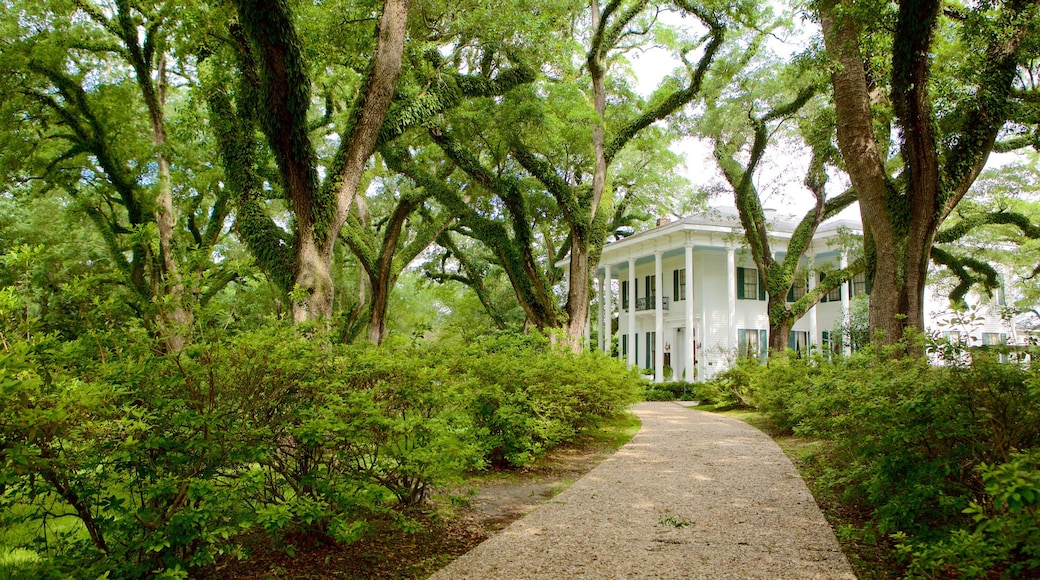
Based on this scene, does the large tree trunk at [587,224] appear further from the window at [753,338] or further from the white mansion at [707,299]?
the window at [753,338]

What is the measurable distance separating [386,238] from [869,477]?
633 inches

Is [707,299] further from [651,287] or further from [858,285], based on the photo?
[858,285]

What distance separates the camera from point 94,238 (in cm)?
2720

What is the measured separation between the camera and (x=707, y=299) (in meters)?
24.6

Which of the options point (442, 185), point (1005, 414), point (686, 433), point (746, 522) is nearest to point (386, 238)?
point (442, 185)

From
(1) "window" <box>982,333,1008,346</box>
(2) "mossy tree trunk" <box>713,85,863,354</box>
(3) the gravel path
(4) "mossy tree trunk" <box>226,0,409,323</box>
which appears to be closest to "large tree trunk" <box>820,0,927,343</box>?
(1) "window" <box>982,333,1008,346</box>

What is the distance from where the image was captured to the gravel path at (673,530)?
Answer: 423 centimetres

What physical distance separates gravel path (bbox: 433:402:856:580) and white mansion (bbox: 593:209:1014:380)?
14639mm

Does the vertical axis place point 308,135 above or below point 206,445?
above

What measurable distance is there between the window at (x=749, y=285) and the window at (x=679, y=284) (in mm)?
2073

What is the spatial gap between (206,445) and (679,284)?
2392cm

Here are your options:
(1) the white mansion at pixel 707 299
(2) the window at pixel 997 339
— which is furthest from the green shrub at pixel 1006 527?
(1) the white mansion at pixel 707 299

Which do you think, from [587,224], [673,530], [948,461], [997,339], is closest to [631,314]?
[587,224]

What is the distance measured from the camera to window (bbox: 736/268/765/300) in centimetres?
2505
